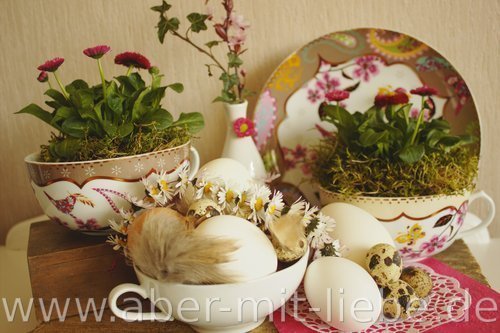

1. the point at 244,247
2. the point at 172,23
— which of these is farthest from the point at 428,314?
the point at 172,23

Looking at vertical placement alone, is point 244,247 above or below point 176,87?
below

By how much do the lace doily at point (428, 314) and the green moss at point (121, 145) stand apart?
28cm

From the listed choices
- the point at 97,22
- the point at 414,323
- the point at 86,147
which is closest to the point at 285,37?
the point at 97,22

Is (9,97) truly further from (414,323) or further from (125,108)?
(414,323)

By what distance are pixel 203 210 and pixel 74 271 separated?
21 cm

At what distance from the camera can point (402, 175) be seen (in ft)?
1.97

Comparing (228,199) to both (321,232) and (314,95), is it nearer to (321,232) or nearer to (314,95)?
(321,232)

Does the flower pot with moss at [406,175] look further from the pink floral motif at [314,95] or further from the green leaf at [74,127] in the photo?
the green leaf at [74,127]

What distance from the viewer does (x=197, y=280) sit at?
41 cm

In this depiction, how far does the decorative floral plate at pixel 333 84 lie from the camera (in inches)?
31.5

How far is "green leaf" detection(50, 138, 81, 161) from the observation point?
552 mm

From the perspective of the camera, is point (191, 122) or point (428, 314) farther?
point (191, 122)

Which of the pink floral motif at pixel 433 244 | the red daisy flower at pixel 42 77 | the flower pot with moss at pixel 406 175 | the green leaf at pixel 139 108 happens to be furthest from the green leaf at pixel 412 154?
the red daisy flower at pixel 42 77

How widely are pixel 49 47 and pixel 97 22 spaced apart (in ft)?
0.35
